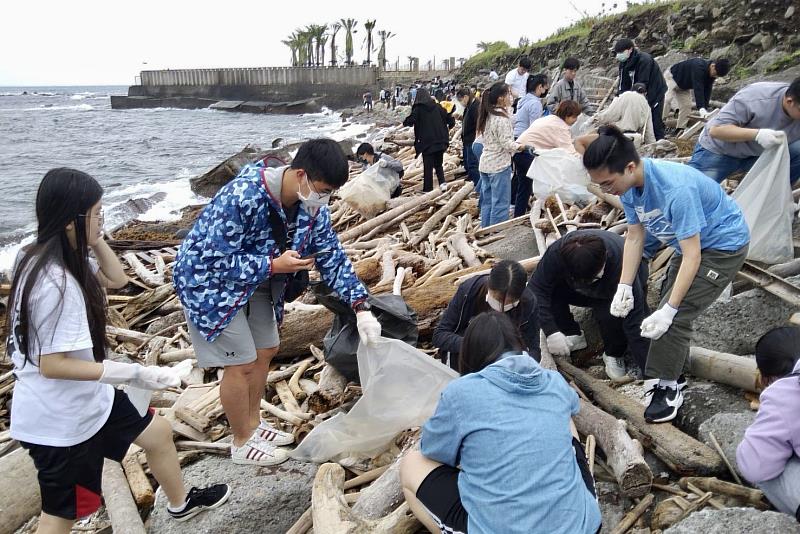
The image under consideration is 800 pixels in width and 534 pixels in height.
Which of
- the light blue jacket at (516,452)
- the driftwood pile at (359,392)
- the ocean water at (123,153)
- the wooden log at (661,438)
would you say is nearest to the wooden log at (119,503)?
the driftwood pile at (359,392)

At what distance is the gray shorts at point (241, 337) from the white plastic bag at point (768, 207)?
3.70m

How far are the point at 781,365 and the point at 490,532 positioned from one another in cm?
166

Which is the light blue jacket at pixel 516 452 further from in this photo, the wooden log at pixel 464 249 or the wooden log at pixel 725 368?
the wooden log at pixel 464 249

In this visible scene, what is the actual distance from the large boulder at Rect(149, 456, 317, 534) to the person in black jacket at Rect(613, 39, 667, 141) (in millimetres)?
7888

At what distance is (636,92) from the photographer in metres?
8.29

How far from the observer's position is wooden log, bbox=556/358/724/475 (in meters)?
2.94

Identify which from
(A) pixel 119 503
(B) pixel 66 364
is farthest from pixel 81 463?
(A) pixel 119 503

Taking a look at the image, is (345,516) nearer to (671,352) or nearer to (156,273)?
(671,352)

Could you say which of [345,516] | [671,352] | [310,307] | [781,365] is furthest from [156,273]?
[781,365]

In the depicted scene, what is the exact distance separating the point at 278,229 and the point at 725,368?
9.67 ft

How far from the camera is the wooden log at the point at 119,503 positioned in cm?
295

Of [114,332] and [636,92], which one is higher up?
[636,92]

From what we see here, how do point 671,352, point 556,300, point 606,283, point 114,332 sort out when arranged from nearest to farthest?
point 671,352 → point 606,283 → point 556,300 → point 114,332

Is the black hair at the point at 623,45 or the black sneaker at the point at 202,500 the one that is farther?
the black hair at the point at 623,45
